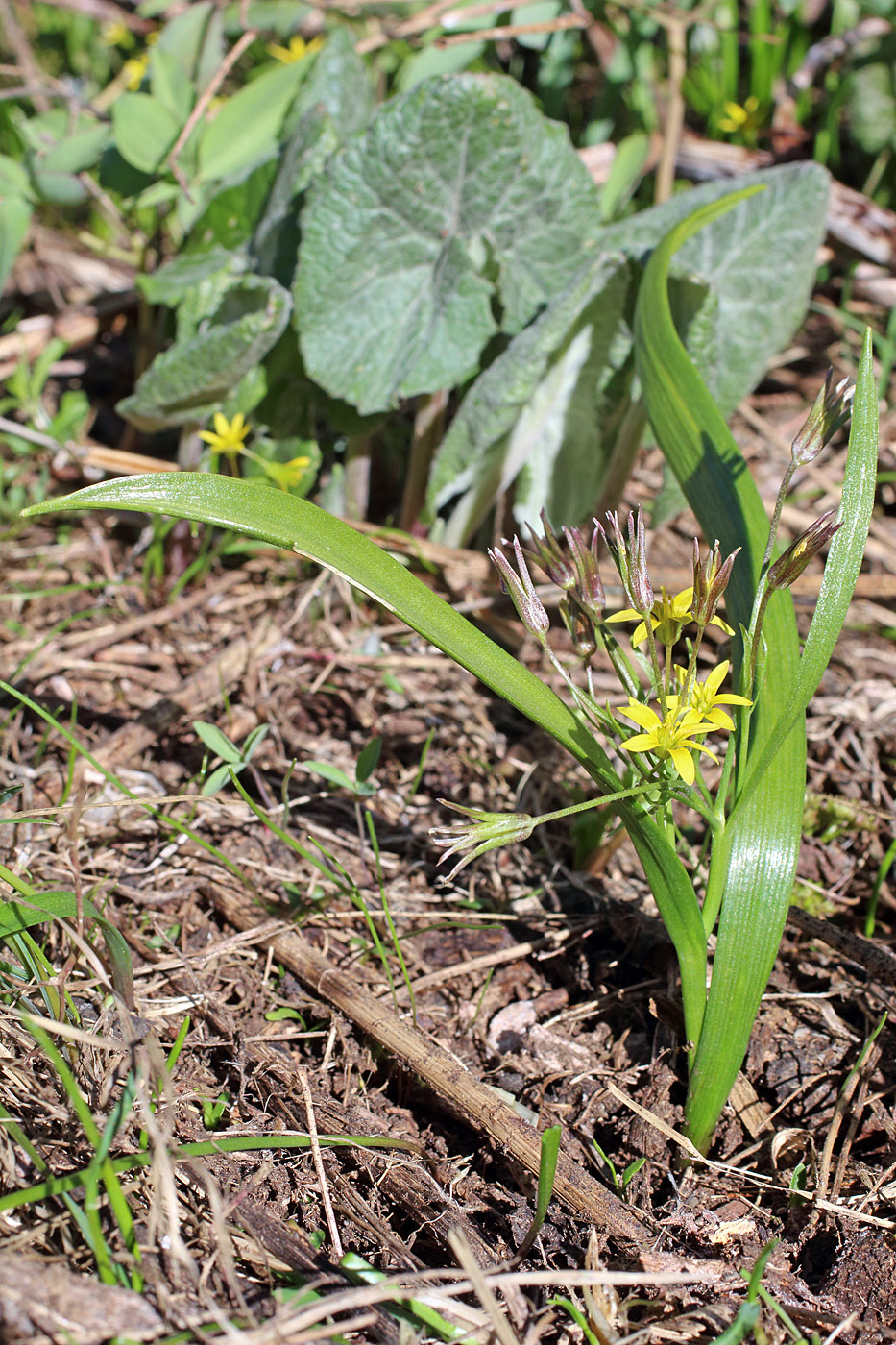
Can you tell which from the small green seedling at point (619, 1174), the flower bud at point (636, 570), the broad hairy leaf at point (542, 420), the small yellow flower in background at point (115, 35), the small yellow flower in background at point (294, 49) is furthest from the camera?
the small yellow flower in background at point (115, 35)

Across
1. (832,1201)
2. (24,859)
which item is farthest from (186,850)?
(832,1201)

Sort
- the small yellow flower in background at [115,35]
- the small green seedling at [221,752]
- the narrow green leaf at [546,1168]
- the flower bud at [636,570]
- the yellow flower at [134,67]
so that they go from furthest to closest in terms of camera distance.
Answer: the small yellow flower in background at [115,35]
the yellow flower at [134,67]
the small green seedling at [221,752]
the flower bud at [636,570]
the narrow green leaf at [546,1168]

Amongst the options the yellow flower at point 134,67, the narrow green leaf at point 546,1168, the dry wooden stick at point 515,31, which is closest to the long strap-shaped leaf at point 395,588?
the narrow green leaf at point 546,1168

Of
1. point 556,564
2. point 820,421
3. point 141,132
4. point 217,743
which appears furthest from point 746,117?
point 217,743

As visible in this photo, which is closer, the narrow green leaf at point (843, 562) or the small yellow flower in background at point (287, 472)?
the narrow green leaf at point (843, 562)

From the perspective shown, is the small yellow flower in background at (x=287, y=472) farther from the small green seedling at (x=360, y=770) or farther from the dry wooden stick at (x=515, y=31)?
the dry wooden stick at (x=515, y=31)

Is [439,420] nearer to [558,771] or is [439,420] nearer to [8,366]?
[558,771]

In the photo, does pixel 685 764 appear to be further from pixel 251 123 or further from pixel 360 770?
pixel 251 123
